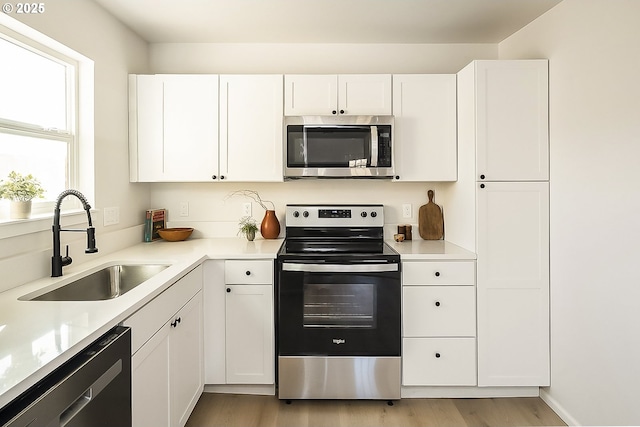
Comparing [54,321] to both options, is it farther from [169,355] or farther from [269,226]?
[269,226]

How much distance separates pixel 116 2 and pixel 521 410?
3449mm

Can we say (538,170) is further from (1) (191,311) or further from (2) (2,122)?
(2) (2,122)

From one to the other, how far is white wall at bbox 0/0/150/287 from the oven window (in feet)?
4.31

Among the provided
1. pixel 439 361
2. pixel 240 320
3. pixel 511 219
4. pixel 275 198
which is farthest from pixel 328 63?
pixel 439 361

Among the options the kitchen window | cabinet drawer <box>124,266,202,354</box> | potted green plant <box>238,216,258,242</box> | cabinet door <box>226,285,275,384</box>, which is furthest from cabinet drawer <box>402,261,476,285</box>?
the kitchen window

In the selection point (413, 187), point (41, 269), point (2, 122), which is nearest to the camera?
point (2, 122)

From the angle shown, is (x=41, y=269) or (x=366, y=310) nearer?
(x=41, y=269)

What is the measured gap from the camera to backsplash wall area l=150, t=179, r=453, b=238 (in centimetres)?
291

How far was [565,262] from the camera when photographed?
82.7 inches

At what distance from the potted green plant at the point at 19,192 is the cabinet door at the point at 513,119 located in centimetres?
237

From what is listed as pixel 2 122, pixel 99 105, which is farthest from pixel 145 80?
pixel 2 122

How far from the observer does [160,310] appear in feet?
5.27

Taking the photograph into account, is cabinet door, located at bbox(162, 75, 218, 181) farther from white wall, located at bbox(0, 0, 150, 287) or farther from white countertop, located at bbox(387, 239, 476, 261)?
white countertop, located at bbox(387, 239, 476, 261)

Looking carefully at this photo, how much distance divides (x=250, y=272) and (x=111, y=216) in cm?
98
